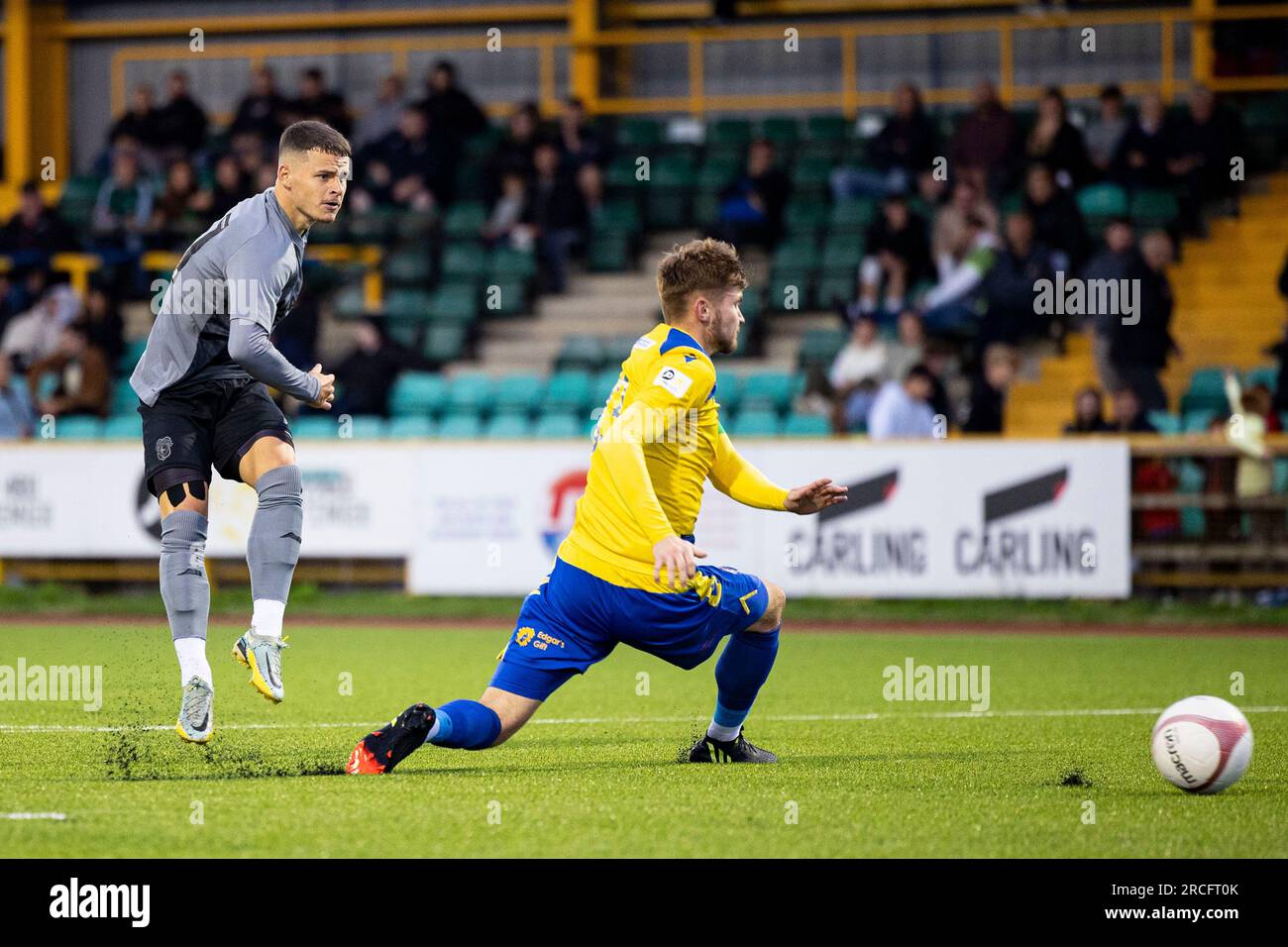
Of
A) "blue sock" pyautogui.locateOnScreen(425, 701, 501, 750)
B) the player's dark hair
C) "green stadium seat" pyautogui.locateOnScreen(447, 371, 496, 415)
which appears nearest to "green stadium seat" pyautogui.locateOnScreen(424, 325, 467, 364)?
"green stadium seat" pyautogui.locateOnScreen(447, 371, 496, 415)

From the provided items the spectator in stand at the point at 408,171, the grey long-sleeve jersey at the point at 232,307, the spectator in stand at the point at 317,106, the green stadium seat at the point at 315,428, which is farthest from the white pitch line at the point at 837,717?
the spectator in stand at the point at 317,106

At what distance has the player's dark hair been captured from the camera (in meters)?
7.04

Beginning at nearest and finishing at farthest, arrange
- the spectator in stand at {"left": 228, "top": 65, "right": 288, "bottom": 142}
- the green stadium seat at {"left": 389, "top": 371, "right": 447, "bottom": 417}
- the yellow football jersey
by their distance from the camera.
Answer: the yellow football jersey, the green stadium seat at {"left": 389, "top": 371, "right": 447, "bottom": 417}, the spectator in stand at {"left": 228, "top": 65, "right": 288, "bottom": 142}

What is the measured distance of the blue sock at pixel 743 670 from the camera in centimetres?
698

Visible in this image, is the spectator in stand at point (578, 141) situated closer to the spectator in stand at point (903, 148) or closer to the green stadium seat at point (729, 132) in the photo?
the green stadium seat at point (729, 132)

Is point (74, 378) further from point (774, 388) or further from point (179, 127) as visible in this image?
point (774, 388)

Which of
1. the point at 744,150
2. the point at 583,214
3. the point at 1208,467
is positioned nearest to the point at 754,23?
the point at 744,150

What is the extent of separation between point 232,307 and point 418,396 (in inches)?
445

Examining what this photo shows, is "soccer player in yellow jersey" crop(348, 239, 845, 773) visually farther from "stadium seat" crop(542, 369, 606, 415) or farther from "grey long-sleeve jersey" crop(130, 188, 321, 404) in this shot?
"stadium seat" crop(542, 369, 606, 415)

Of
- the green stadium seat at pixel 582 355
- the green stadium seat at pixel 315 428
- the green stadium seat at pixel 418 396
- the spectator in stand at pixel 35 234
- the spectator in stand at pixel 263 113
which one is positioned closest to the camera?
the green stadium seat at pixel 315 428

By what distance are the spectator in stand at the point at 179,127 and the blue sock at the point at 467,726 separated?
16.5 meters

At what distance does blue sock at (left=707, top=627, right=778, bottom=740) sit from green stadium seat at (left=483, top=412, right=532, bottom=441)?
9620 mm
